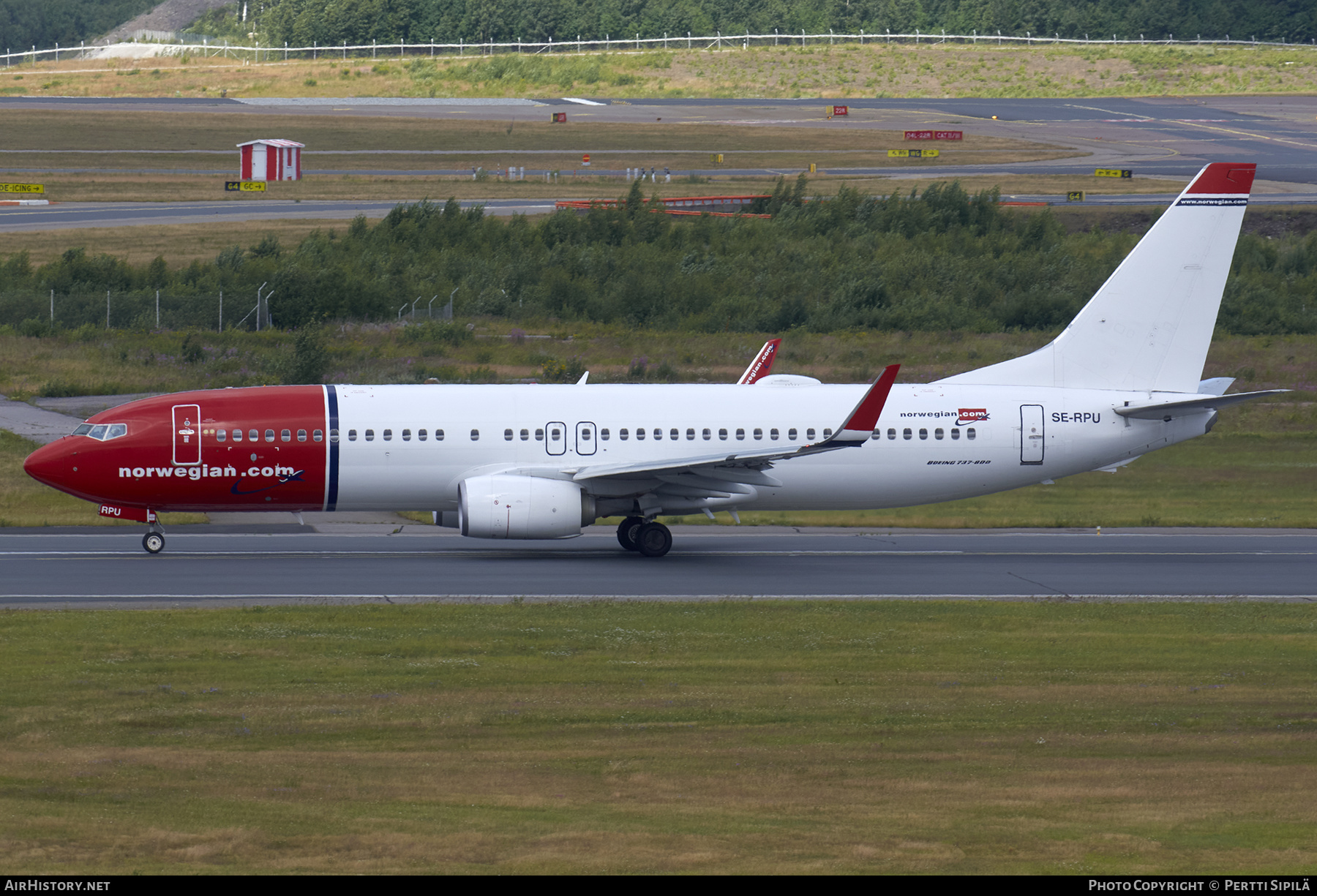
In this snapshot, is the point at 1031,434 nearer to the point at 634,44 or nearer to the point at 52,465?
the point at 52,465

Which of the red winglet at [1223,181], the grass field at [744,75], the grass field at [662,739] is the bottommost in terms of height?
the grass field at [662,739]

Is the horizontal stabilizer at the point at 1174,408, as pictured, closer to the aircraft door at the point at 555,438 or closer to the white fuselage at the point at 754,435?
the white fuselage at the point at 754,435

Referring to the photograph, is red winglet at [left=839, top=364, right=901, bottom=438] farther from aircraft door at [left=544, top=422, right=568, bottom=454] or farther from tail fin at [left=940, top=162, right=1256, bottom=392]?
aircraft door at [left=544, top=422, right=568, bottom=454]

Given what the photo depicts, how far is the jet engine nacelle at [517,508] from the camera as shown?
3069 cm

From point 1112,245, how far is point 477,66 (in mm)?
80460

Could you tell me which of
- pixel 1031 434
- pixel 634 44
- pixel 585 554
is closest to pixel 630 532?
pixel 585 554

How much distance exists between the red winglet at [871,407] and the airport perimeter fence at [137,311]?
37.8 m

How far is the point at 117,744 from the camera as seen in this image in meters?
17.2

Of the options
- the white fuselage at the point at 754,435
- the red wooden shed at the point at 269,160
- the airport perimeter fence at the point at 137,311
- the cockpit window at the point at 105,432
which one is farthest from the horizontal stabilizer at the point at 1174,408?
the red wooden shed at the point at 269,160

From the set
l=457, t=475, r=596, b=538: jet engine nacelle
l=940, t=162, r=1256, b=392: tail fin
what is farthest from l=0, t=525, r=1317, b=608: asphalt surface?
l=940, t=162, r=1256, b=392: tail fin

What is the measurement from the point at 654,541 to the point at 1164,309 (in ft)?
41.9

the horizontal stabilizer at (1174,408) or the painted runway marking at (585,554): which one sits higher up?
the horizontal stabilizer at (1174,408)

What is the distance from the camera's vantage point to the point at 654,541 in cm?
3284

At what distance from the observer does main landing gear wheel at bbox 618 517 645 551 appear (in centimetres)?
3319
